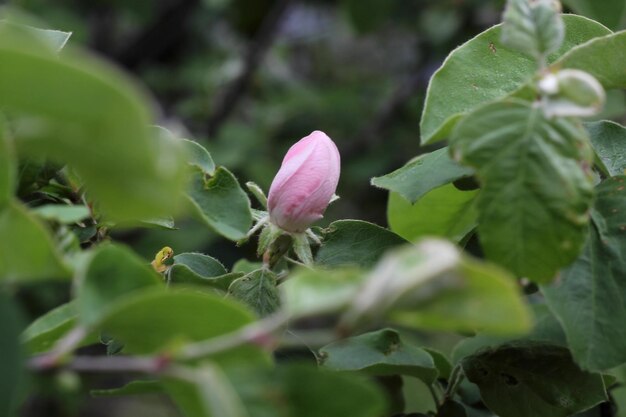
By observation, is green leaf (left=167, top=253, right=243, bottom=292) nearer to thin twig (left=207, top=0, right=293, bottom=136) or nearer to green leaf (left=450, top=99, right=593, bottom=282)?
green leaf (left=450, top=99, right=593, bottom=282)

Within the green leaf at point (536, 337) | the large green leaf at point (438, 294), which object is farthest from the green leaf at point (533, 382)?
the large green leaf at point (438, 294)

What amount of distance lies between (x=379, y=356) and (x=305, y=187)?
0.11 m

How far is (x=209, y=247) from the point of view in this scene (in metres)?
1.95

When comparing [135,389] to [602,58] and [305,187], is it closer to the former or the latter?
[305,187]

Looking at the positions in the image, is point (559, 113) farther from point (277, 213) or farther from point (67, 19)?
point (67, 19)

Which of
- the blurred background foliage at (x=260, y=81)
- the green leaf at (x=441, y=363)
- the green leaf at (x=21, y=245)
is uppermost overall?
the green leaf at (x=21, y=245)

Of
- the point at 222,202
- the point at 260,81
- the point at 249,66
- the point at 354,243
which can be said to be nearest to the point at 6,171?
the point at 222,202

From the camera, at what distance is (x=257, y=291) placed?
0.47 metres

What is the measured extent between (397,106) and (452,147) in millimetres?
1862

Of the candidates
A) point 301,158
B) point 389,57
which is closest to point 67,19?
point 389,57

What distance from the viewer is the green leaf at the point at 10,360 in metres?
0.28

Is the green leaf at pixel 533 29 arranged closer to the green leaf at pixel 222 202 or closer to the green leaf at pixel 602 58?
the green leaf at pixel 602 58

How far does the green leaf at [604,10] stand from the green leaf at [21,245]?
697 mm

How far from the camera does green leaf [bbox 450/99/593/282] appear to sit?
37 centimetres
